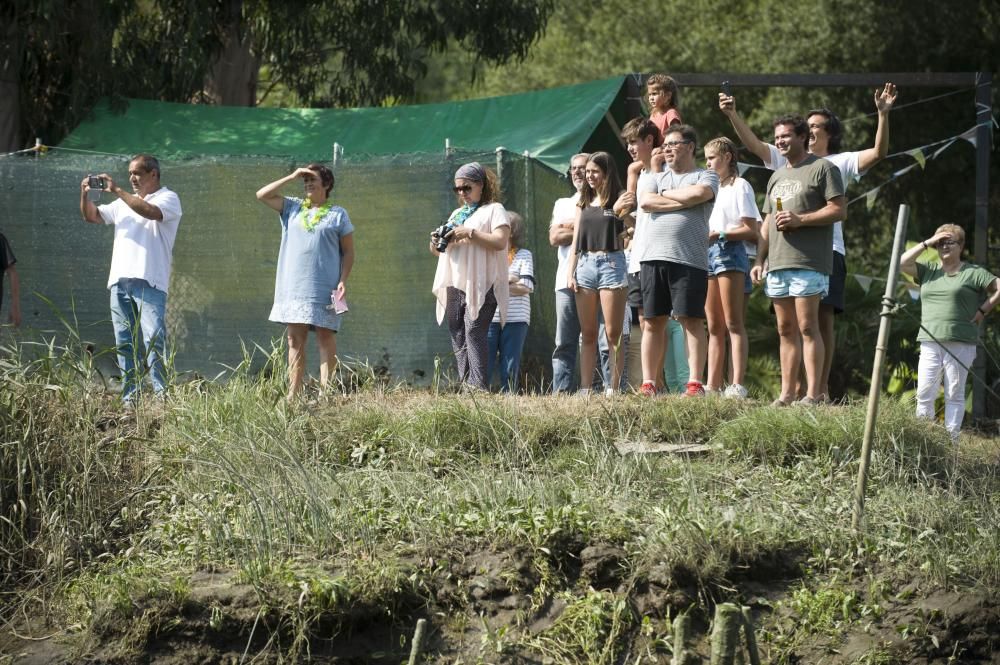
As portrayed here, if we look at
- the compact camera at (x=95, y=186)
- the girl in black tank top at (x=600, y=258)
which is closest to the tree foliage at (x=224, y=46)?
the compact camera at (x=95, y=186)

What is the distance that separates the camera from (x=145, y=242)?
837 centimetres

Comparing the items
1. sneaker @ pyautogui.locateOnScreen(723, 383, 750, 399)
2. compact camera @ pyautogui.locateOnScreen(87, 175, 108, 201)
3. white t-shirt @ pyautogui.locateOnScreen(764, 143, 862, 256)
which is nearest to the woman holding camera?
sneaker @ pyautogui.locateOnScreen(723, 383, 750, 399)

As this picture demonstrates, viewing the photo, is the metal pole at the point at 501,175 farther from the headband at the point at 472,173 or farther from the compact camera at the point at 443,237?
the compact camera at the point at 443,237

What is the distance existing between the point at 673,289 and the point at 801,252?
2.39 ft

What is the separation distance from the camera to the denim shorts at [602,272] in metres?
8.13

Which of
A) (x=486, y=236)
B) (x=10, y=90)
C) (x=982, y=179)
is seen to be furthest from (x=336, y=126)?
(x=982, y=179)

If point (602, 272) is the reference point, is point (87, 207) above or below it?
above

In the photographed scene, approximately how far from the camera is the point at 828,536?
5965 millimetres

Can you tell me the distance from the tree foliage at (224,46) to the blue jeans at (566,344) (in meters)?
6.87

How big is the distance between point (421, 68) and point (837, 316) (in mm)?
6658


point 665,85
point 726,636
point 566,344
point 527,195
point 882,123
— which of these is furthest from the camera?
point 527,195

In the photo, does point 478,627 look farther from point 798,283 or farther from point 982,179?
point 982,179

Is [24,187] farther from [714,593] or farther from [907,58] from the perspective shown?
[907,58]

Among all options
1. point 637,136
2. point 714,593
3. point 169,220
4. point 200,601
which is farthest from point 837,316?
point 200,601
